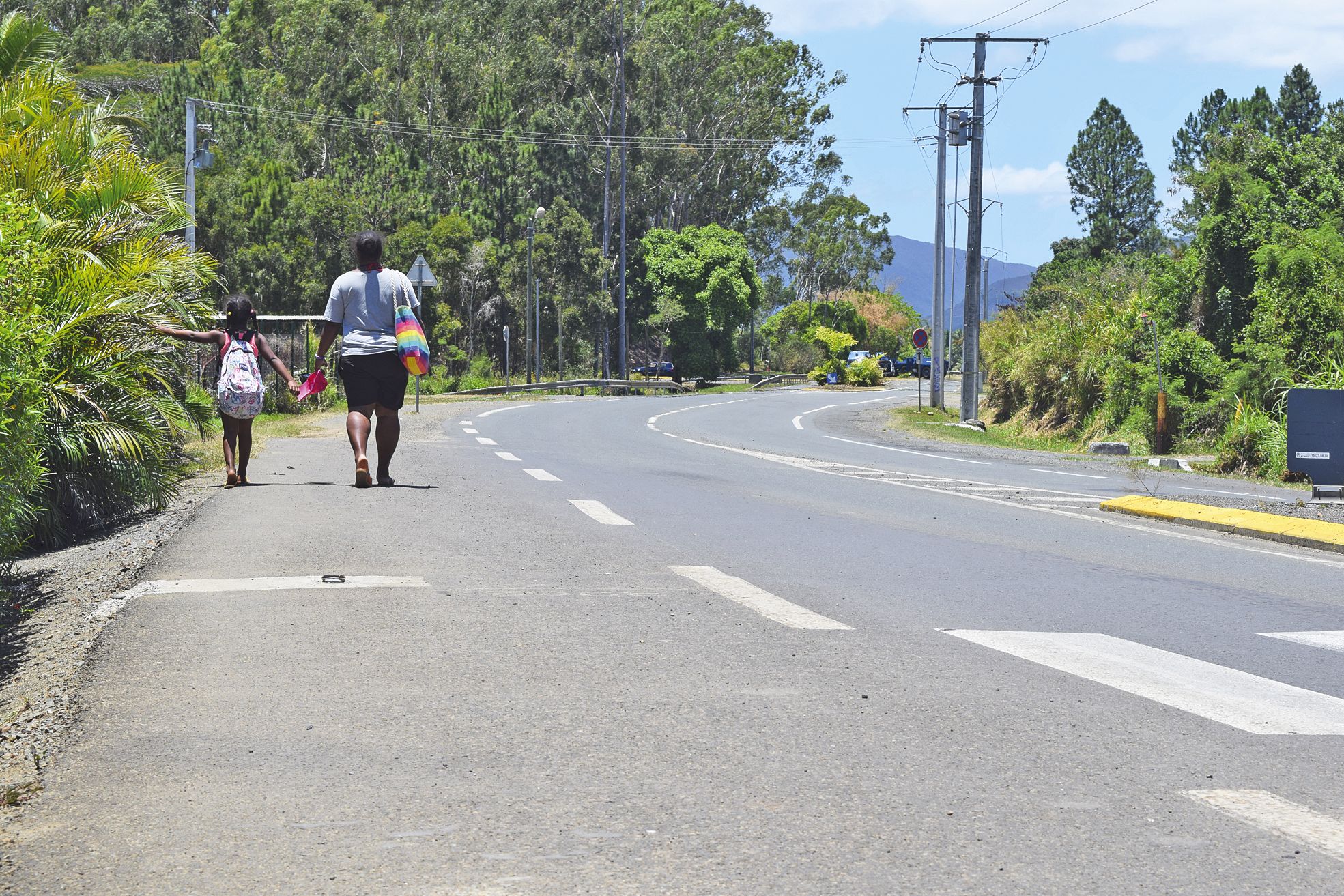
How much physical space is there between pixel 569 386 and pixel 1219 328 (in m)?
31.9

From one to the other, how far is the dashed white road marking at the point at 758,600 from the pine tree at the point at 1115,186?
292 ft

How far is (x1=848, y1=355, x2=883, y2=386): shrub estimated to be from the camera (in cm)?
6969

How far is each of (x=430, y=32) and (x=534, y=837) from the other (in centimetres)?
7440

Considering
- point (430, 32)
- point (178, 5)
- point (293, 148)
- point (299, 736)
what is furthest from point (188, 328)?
point (178, 5)

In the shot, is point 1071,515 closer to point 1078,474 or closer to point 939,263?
point 1078,474

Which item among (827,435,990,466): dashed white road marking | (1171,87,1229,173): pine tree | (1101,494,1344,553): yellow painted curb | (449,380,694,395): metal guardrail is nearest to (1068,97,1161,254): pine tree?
(1171,87,1229,173): pine tree

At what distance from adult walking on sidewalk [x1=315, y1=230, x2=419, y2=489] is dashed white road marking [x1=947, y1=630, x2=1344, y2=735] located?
678 cm

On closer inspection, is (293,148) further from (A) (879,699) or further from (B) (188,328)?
(A) (879,699)

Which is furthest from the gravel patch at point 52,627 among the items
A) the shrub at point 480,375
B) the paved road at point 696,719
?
the shrub at point 480,375

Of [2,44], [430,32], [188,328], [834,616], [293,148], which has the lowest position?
[834,616]

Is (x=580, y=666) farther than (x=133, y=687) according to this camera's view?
Yes

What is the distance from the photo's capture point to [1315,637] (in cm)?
676

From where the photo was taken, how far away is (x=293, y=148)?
226ft

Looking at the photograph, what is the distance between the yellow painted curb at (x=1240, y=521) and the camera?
11.0m
